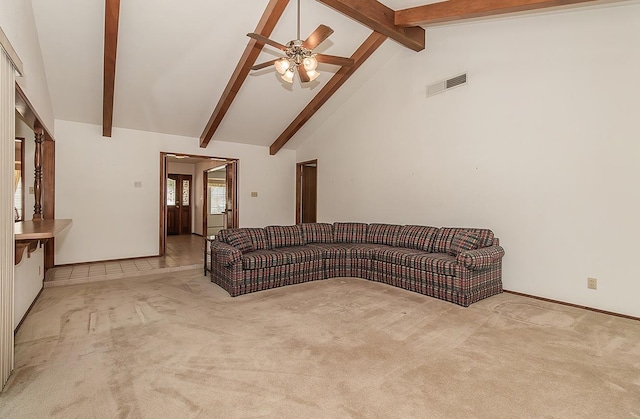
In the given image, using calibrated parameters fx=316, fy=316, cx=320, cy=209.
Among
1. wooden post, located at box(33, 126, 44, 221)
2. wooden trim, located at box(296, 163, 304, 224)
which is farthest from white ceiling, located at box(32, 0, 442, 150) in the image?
wooden trim, located at box(296, 163, 304, 224)

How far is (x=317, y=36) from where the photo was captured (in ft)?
10.3

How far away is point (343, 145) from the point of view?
21.5 feet

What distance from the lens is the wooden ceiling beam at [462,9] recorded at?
10.5ft

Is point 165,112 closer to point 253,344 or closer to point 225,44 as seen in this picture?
point 225,44

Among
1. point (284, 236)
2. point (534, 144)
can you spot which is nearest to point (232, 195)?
point (284, 236)

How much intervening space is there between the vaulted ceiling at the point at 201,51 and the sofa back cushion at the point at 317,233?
2.39 m

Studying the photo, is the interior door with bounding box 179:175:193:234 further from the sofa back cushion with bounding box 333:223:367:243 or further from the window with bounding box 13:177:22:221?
the sofa back cushion with bounding box 333:223:367:243

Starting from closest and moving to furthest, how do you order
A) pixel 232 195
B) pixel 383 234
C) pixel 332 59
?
pixel 332 59 < pixel 383 234 < pixel 232 195

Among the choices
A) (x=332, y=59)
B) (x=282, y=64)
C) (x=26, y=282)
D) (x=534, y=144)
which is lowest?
(x=26, y=282)

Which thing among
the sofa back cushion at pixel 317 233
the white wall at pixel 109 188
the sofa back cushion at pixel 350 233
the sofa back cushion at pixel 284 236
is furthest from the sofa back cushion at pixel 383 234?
the white wall at pixel 109 188

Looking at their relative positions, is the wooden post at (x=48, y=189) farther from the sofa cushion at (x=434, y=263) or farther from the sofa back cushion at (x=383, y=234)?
the sofa cushion at (x=434, y=263)

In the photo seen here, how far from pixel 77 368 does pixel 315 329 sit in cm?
178

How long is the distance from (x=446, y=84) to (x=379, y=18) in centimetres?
141

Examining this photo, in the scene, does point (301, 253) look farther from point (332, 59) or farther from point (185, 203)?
point (185, 203)
